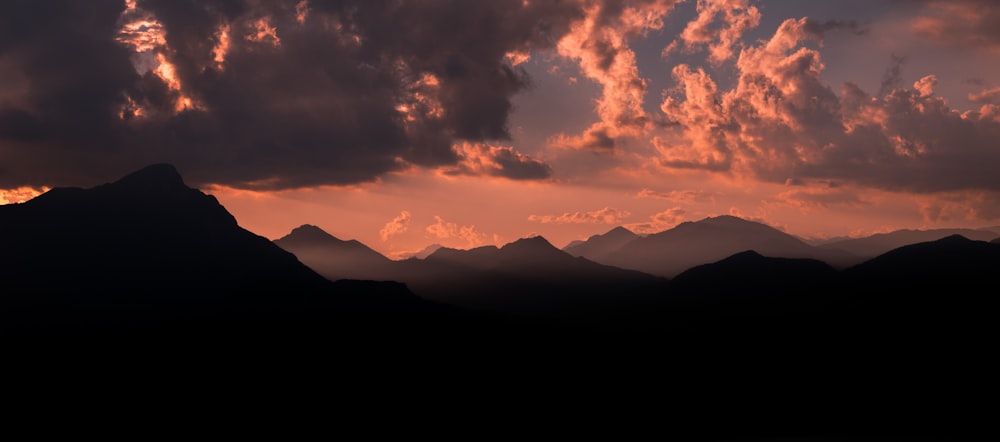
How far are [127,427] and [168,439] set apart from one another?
51.7ft

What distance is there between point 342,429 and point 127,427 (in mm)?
58792

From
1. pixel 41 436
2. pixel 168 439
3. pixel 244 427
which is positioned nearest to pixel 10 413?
pixel 41 436

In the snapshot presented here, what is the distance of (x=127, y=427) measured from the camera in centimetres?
19475

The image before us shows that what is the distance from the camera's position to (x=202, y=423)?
19812 cm

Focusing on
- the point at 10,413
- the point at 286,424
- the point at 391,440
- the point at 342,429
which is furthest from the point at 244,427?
the point at 10,413

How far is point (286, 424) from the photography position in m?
199

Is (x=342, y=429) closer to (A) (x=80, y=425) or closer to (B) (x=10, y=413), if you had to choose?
(A) (x=80, y=425)

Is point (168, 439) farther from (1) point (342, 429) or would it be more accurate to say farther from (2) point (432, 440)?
(2) point (432, 440)

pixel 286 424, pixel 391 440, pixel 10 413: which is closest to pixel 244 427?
pixel 286 424

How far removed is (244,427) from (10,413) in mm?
67482

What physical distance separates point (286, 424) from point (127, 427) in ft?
141

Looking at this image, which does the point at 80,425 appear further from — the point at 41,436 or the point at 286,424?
the point at 286,424

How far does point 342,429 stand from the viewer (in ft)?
652

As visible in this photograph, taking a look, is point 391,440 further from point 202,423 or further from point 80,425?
point 80,425
